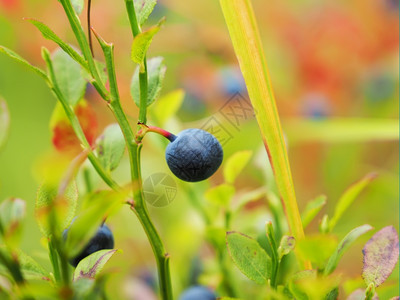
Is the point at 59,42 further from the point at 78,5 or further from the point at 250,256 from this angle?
the point at 250,256

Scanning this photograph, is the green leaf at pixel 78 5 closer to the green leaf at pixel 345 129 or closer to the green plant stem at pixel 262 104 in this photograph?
the green plant stem at pixel 262 104

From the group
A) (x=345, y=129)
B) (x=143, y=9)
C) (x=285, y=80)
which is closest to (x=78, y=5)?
(x=143, y=9)

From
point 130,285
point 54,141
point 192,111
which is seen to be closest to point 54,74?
point 54,141

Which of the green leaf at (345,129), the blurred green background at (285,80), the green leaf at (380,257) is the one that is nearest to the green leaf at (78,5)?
the green leaf at (380,257)

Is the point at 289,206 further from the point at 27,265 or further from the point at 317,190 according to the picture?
the point at 317,190

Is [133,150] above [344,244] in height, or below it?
above

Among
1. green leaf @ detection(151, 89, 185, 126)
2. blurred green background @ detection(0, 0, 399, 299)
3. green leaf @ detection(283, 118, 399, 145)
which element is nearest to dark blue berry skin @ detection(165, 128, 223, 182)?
green leaf @ detection(151, 89, 185, 126)
